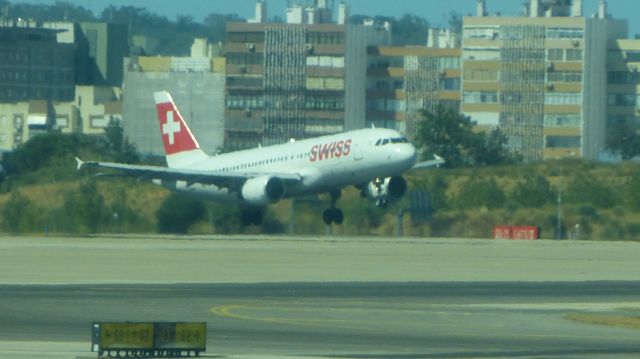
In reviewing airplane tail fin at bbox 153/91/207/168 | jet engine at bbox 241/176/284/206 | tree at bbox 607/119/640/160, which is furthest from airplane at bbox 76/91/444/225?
tree at bbox 607/119/640/160

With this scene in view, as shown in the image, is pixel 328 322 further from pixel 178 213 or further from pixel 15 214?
pixel 15 214

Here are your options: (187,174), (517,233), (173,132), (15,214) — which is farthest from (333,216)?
(15,214)

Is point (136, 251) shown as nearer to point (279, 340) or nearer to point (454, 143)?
point (279, 340)

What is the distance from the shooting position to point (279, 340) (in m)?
31.4

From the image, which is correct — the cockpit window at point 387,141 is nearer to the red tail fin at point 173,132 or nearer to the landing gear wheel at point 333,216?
the landing gear wheel at point 333,216

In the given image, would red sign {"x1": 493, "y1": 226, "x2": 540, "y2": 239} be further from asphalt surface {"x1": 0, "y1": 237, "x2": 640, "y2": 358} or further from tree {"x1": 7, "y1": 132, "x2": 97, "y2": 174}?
tree {"x1": 7, "y1": 132, "x2": 97, "y2": 174}

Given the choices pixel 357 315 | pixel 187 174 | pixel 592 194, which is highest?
pixel 357 315

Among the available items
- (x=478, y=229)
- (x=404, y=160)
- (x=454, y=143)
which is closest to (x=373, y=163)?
(x=404, y=160)

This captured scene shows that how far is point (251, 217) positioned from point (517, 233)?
41.7 feet

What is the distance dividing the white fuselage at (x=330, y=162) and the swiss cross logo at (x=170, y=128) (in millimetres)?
7987

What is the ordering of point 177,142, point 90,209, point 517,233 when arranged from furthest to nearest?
point 177,142 < point 90,209 < point 517,233

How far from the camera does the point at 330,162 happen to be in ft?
262

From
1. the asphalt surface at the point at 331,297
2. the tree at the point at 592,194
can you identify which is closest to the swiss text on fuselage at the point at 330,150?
the asphalt surface at the point at 331,297

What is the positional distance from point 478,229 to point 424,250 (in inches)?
1081
